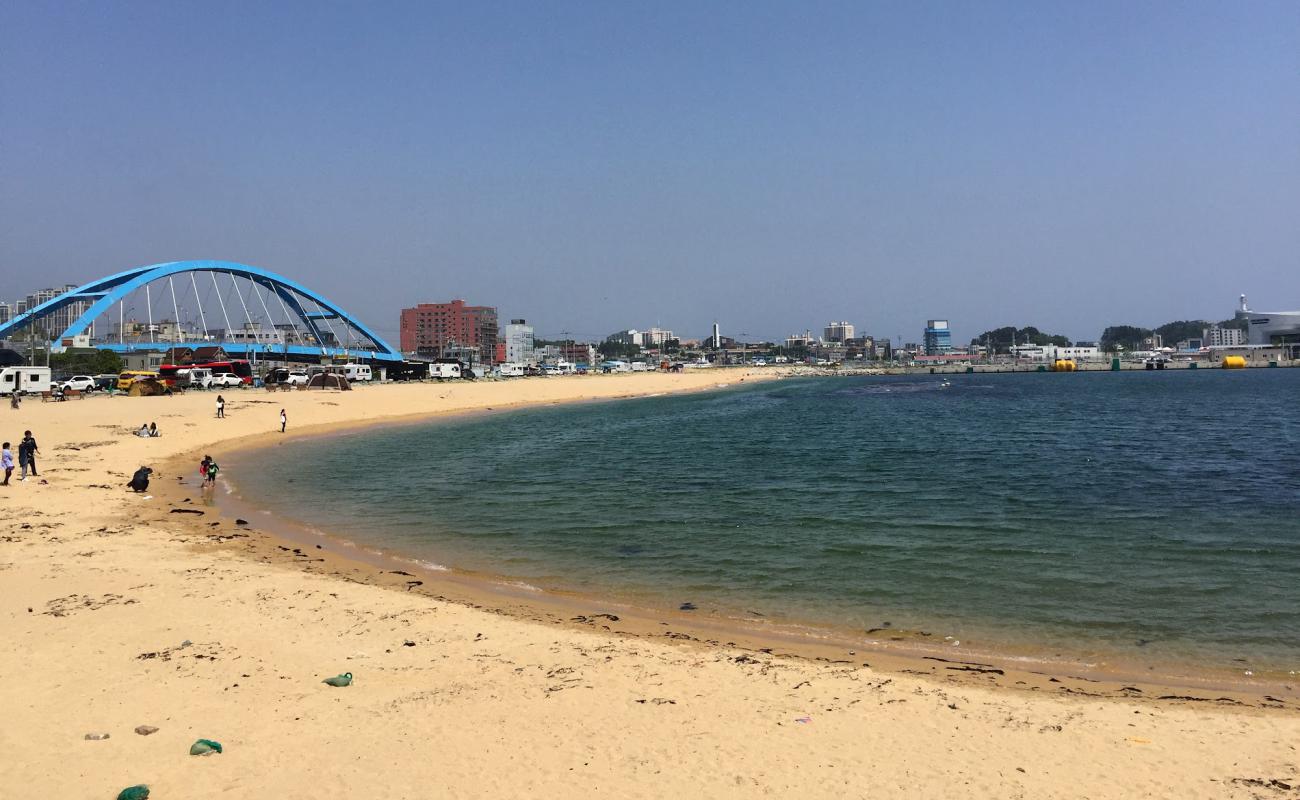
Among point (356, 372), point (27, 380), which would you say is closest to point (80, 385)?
point (27, 380)

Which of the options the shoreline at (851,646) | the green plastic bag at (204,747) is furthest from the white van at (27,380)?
the green plastic bag at (204,747)

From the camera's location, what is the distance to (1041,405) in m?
66.2

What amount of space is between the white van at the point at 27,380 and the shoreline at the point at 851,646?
162 ft

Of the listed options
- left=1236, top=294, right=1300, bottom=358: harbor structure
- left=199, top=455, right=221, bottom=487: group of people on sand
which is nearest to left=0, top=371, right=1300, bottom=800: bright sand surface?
left=199, top=455, right=221, bottom=487: group of people on sand

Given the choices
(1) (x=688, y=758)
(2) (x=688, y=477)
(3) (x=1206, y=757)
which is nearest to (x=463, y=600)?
(1) (x=688, y=758)

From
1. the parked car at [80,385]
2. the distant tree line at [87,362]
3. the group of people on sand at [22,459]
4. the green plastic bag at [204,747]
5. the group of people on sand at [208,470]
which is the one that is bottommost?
the green plastic bag at [204,747]

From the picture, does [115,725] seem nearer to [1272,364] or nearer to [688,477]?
[688,477]

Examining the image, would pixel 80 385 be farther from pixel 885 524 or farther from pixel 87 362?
pixel 885 524

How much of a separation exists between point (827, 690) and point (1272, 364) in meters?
206

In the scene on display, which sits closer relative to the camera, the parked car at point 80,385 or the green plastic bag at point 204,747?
the green plastic bag at point 204,747

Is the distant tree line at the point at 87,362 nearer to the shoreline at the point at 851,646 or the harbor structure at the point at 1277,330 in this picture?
the shoreline at the point at 851,646

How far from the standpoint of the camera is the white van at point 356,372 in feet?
288

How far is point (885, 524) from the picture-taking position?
57.9ft

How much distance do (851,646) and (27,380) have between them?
60.7m
